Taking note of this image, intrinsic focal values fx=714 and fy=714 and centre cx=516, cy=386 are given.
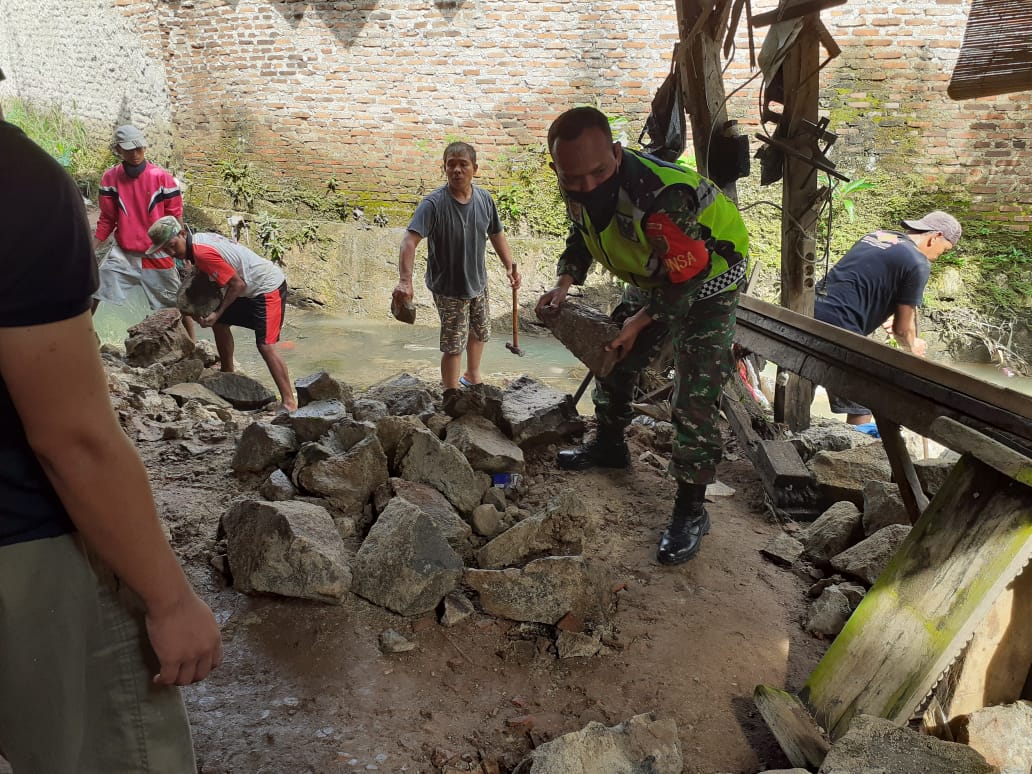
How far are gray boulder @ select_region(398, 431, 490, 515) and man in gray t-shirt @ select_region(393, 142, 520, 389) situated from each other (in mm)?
1684

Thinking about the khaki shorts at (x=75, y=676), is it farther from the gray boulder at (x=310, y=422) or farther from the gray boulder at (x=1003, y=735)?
the gray boulder at (x=310, y=422)

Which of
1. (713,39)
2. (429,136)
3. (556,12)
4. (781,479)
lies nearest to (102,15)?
(429,136)

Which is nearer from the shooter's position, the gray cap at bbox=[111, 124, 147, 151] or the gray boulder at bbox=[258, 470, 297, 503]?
the gray boulder at bbox=[258, 470, 297, 503]

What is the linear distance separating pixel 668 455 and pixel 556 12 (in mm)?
6389

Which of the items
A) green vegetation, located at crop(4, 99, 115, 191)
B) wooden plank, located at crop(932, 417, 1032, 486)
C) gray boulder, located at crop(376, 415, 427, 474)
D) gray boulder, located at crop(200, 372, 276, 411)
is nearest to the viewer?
wooden plank, located at crop(932, 417, 1032, 486)

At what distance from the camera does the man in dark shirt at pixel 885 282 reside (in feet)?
15.5

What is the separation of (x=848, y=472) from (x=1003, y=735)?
1.81 m

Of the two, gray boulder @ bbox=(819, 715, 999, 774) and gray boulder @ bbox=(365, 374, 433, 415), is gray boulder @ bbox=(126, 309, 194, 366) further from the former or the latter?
gray boulder @ bbox=(819, 715, 999, 774)

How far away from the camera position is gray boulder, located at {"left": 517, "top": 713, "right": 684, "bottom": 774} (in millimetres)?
1713

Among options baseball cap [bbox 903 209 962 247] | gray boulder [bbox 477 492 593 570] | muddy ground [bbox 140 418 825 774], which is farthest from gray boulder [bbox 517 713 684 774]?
baseball cap [bbox 903 209 962 247]

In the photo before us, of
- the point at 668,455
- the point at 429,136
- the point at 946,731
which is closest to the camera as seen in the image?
the point at 946,731

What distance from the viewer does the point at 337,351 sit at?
769cm

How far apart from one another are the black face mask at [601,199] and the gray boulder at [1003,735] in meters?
1.91

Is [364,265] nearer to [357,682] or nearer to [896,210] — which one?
[896,210]
